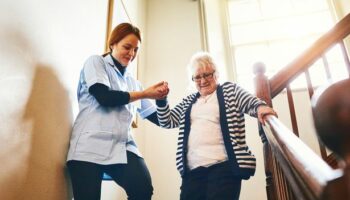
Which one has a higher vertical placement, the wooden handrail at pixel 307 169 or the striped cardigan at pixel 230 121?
the striped cardigan at pixel 230 121

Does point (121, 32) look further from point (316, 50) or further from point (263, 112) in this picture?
point (316, 50)

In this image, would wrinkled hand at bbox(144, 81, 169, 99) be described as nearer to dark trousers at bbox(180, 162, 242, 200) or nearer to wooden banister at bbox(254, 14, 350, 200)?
dark trousers at bbox(180, 162, 242, 200)

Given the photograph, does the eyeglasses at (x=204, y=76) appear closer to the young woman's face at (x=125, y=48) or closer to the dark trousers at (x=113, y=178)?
the young woman's face at (x=125, y=48)

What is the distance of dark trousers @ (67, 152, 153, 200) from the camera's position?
3.85 feet

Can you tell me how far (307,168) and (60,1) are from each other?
1.39 meters

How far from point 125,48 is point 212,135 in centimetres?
56

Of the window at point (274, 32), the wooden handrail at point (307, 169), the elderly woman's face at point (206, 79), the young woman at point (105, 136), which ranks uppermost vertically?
the window at point (274, 32)

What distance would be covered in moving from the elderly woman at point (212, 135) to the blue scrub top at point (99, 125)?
10.5 inches

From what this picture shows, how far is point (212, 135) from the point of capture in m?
1.41

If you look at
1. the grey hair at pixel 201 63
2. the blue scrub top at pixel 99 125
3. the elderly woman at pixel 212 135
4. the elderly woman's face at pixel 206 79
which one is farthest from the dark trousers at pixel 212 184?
the grey hair at pixel 201 63

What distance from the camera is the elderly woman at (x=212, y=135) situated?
50.7 inches

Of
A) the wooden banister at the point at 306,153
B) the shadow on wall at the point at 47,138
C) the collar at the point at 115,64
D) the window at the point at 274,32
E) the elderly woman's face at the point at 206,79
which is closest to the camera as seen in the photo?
the wooden banister at the point at 306,153

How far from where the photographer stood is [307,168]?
426 millimetres

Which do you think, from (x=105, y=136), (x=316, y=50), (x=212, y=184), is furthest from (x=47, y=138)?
(x=316, y=50)
